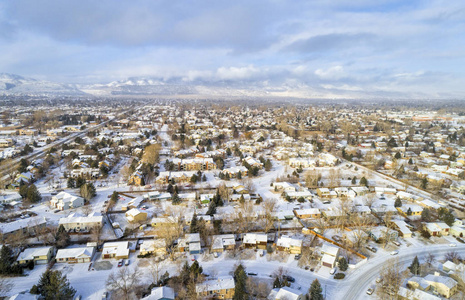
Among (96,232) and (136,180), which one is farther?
(136,180)

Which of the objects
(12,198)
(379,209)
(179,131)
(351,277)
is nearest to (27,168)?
(12,198)

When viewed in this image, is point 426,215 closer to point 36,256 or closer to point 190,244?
point 190,244

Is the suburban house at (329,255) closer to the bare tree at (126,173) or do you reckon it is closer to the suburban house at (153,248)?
the suburban house at (153,248)

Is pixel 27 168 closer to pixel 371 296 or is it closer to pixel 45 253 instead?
pixel 45 253

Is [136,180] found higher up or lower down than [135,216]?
higher up

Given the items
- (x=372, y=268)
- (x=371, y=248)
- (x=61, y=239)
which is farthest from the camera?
(x=371, y=248)

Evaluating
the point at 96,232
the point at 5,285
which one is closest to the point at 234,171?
the point at 96,232

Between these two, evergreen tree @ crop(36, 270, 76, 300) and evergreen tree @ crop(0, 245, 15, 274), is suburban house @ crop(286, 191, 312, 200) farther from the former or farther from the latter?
evergreen tree @ crop(0, 245, 15, 274)

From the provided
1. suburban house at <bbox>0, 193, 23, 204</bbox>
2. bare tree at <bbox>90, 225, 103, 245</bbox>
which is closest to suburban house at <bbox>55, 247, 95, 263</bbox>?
bare tree at <bbox>90, 225, 103, 245</bbox>
